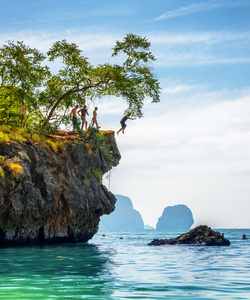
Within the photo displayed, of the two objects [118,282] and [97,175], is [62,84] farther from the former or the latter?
[118,282]

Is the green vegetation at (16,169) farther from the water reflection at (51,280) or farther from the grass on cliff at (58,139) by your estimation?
the water reflection at (51,280)

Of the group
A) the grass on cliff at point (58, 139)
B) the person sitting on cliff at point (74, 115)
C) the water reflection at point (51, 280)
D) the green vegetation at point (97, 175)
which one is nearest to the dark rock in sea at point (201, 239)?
the green vegetation at point (97, 175)

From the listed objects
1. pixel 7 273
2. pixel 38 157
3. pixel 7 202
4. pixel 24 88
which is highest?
pixel 24 88

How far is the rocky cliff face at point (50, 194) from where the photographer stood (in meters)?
23.0

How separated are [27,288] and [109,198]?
25243 mm

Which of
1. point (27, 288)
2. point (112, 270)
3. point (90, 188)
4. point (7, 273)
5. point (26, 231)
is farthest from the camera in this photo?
point (90, 188)

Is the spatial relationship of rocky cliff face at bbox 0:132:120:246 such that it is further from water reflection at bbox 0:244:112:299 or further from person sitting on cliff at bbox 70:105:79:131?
water reflection at bbox 0:244:112:299

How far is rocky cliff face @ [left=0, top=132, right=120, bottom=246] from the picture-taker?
22984mm

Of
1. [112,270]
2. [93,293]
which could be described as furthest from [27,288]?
[112,270]

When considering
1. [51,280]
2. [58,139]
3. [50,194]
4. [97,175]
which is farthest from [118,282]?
[97,175]

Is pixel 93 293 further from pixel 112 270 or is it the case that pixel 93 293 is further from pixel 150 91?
pixel 150 91

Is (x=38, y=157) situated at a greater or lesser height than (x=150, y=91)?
lesser

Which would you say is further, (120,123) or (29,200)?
(120,123)

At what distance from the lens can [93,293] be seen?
28.1ft
